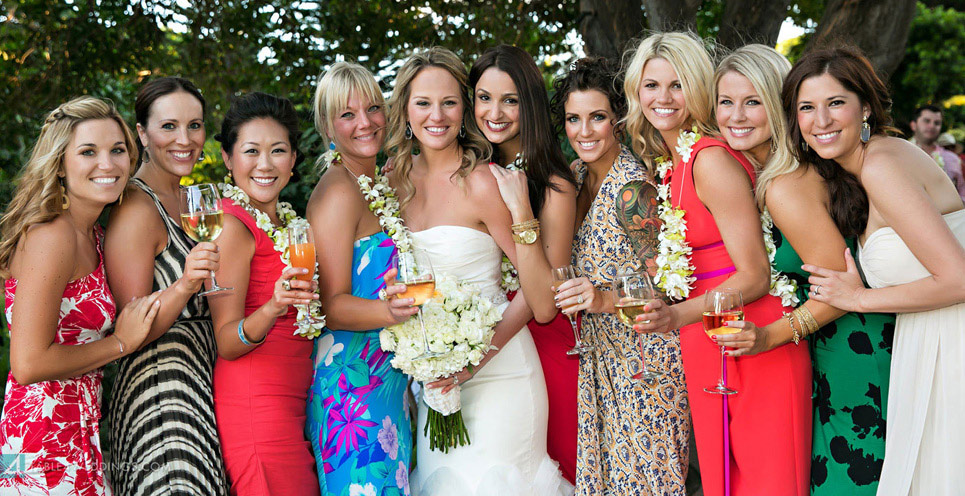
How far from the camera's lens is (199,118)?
13.8 feet

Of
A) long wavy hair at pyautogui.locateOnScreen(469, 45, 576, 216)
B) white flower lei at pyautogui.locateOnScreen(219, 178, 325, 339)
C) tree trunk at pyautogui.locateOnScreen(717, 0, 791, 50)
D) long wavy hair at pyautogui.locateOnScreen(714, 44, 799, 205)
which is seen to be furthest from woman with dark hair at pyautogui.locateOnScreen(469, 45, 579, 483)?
tree trunk at pyautogui.locateOnScreen(717, 0, 791, 50)

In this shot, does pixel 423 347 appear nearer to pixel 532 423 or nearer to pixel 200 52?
pixel 532 423

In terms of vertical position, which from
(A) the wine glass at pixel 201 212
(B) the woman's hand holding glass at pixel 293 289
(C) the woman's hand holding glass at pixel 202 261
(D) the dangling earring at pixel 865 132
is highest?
(D) the dangling earring at pixel 865 132

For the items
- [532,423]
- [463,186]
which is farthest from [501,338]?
[463,186]

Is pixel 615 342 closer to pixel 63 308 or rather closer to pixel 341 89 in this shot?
pixel 341 89

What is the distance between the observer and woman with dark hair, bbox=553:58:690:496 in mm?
4016

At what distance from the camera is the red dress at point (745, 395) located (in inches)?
144

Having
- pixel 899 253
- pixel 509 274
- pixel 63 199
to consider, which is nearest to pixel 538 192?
pixel 509 274

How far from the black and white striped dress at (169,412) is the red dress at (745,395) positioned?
2.20m

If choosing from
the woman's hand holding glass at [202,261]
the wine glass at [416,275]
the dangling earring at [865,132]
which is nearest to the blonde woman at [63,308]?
the woman's hand holding glass at [202,261]

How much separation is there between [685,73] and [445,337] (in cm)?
174

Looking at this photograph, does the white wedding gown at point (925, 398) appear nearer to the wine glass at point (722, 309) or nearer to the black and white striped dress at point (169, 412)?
the wine glass at point (722, 309)

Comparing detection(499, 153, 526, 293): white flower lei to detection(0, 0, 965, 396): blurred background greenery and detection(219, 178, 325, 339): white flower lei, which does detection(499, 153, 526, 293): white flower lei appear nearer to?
detection(219, 178, 325, 339): white flower lei

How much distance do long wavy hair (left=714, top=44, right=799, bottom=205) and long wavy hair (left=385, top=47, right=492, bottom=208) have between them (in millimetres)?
1267
